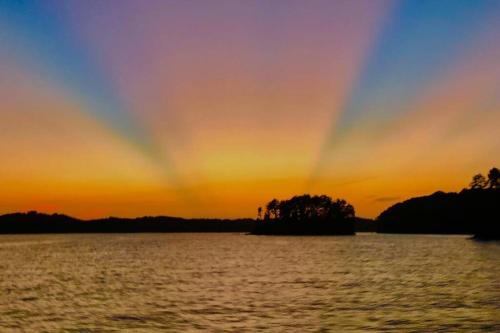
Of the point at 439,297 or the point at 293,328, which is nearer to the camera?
the point at 293,328

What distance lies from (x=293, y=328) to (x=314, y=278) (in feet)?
129

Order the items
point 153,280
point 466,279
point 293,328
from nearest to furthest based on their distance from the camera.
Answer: point 293,328 → point 466,279 → point 153,280

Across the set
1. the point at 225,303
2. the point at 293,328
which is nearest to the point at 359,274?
the point at 225,303

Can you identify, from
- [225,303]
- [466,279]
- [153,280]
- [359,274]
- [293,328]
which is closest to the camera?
[293,328]

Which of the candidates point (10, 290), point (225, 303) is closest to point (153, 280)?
point (10, 290)

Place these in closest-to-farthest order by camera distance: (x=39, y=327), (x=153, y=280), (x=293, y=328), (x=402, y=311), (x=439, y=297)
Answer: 1. (x=293, y=328)
2. (x=39, y=327)
3. (x=402, y=311)
4. (x=439, y=297)
5. (x=153, y=280)

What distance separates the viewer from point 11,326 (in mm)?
→ 41094

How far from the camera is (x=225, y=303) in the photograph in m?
51.3

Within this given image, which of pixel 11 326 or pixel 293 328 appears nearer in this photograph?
pixel 293 328

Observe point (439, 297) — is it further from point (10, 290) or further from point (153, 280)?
point (10, 290)

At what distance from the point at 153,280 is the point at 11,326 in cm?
3785

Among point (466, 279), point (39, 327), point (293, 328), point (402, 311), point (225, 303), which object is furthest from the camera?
point (466, 279)

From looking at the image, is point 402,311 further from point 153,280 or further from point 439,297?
point 153,280

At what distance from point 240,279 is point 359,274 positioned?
62.0ft
